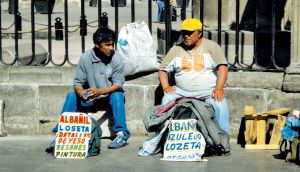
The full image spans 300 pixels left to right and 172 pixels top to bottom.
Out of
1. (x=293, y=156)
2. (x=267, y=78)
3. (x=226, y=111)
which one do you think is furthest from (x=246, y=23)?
(x=293, y=156)

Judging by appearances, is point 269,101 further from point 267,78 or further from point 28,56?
point 28,56

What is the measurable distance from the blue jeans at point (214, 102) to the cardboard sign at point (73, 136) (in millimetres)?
844

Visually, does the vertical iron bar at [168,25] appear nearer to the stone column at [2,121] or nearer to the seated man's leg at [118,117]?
the seated man's leg at [118,117]

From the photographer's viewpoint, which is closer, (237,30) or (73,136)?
(73,136)

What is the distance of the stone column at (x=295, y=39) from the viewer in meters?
9.49

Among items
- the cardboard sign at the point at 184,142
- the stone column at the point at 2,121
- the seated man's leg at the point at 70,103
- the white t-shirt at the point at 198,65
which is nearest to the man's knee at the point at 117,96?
the seated man's leg at the point at 70,103

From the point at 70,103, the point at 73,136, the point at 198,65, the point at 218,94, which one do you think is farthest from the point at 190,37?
the point at 73,136

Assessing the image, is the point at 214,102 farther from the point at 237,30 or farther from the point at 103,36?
the point at 103,36

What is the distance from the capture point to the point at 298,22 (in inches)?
374

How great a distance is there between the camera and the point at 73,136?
9.08 meters

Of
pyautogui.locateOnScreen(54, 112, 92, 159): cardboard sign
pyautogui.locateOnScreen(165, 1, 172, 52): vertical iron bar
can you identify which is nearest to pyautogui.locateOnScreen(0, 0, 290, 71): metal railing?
pyautogui.locateOnScreen(165, 1, 172, 52): vertical iron bar

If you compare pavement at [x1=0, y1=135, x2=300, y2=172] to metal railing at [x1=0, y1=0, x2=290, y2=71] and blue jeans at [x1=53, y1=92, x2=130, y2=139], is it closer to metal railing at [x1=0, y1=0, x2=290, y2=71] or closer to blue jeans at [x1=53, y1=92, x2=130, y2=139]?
blue jeans at [x1=53, y1=92, x2=130, y2=139]

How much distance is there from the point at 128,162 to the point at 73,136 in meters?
0.67

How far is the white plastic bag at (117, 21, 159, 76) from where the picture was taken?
32.5 ft
